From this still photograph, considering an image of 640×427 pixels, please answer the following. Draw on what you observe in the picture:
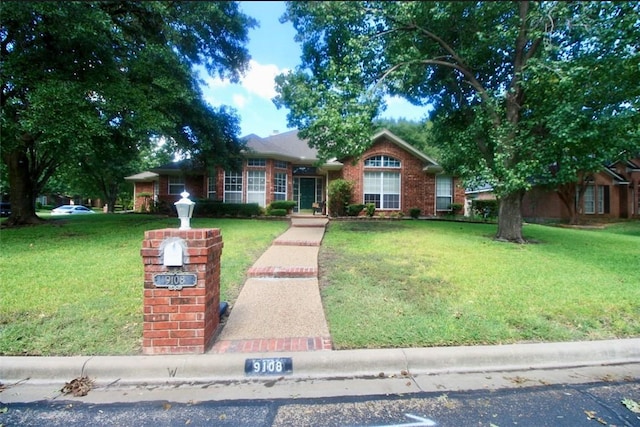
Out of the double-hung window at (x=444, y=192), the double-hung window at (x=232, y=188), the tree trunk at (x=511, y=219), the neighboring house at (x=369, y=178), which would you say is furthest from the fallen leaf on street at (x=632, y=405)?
the double-hung window at (x=232, y=188)

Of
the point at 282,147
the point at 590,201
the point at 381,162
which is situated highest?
the point at 282,147

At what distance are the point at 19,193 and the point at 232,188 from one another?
8.50 m

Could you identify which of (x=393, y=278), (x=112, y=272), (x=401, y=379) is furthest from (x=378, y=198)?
(x=401, y=379)

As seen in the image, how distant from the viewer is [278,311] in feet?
14.6

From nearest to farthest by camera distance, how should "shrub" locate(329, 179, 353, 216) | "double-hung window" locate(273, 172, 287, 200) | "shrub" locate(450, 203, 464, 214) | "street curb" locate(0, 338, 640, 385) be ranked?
1. "street curb" locate(0, 338, 640, 385)
2. "shrub" locate(329, 179, 353, 216)
3. "double-hung window" locate(273, 172, 287, 200)
4. "shrub" locate(450, 203, 464, 214)

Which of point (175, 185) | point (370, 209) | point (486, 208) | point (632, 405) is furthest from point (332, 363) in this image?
point (175, 185)

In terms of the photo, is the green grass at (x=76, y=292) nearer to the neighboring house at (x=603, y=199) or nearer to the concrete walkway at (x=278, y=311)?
the concrete walkway at (x=278, y=311)

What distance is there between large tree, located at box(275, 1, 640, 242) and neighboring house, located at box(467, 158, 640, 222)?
38.0 ft

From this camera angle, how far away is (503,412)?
8.73ft

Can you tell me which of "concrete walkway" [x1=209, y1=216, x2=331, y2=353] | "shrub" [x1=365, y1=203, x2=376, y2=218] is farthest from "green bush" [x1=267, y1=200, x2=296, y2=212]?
"concrete walkway" [x1=209, y1=216, x2=331, y2=353]

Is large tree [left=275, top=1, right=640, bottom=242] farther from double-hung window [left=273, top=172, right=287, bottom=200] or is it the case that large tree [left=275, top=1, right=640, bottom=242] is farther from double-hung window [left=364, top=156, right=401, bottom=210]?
double-hung window [left=273, top=172, right=287, bottom=200]

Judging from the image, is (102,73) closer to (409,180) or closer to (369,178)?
(369,178)

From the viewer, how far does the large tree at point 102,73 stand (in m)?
7.74

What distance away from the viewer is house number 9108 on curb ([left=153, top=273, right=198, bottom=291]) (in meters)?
3.31
